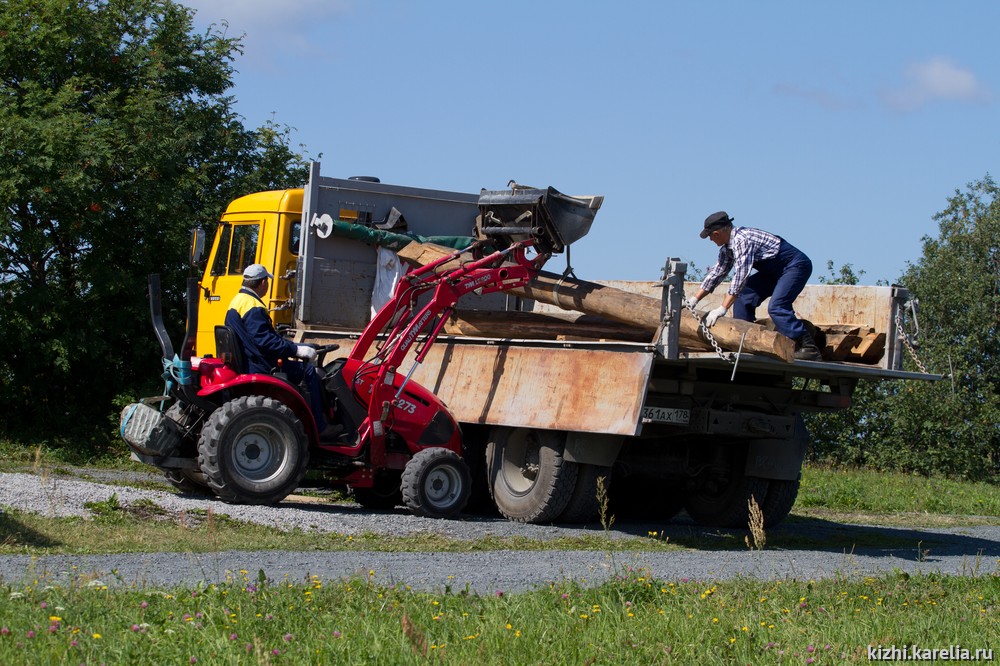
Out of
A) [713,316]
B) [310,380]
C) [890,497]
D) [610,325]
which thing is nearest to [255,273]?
[310,380]

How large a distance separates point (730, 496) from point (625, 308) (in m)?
2.94

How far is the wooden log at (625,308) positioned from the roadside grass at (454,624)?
3107 mm

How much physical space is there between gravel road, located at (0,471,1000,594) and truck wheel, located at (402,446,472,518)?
6.4 inches

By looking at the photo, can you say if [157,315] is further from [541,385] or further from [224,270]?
[541,385]

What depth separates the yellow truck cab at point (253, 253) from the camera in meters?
Result: 14.4

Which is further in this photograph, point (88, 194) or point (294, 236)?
point (88, 194)

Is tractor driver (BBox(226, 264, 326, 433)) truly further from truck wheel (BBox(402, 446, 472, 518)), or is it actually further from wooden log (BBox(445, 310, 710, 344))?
wooden log (BBox(445, 310, 710, 344))

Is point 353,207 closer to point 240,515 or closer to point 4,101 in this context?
point 240,515

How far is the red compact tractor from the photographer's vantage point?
1154 centimetres

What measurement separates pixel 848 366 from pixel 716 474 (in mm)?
2344

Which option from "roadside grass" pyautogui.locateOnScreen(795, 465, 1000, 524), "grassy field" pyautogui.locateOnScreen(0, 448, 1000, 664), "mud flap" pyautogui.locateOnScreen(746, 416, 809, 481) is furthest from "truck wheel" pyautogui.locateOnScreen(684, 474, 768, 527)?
"grassy field" pyautogui.locateOnScreen(0, 448, 1000, 664)

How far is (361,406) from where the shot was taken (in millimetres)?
12344

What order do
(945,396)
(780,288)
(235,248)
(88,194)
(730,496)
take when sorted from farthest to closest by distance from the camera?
1. (945,396)
2. (88,194)
3. (235,248)
4. (730,496)
5. (780,288)

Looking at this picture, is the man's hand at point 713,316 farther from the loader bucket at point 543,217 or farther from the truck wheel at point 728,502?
the truck wheel at point 728,502
